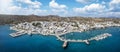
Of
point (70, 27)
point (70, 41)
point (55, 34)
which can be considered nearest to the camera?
point (70, 41)

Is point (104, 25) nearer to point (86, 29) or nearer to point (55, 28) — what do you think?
point (86, 29)

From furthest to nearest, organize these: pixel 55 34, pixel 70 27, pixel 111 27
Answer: pixel 111 27
pixel 70 27
pixel 55 34

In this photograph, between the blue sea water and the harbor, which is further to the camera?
the harbor

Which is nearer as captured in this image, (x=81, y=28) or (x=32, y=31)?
(x=32, y=31)

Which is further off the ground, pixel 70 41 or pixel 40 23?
pixel 40 23

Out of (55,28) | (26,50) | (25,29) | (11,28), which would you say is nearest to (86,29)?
(55,28)

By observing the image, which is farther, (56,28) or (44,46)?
(56,28)

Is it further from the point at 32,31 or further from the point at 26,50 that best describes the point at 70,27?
the point at 26,50

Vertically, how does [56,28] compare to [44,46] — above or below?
above

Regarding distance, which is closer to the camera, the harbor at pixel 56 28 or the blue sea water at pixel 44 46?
the blue sea water at pixel 44 46
